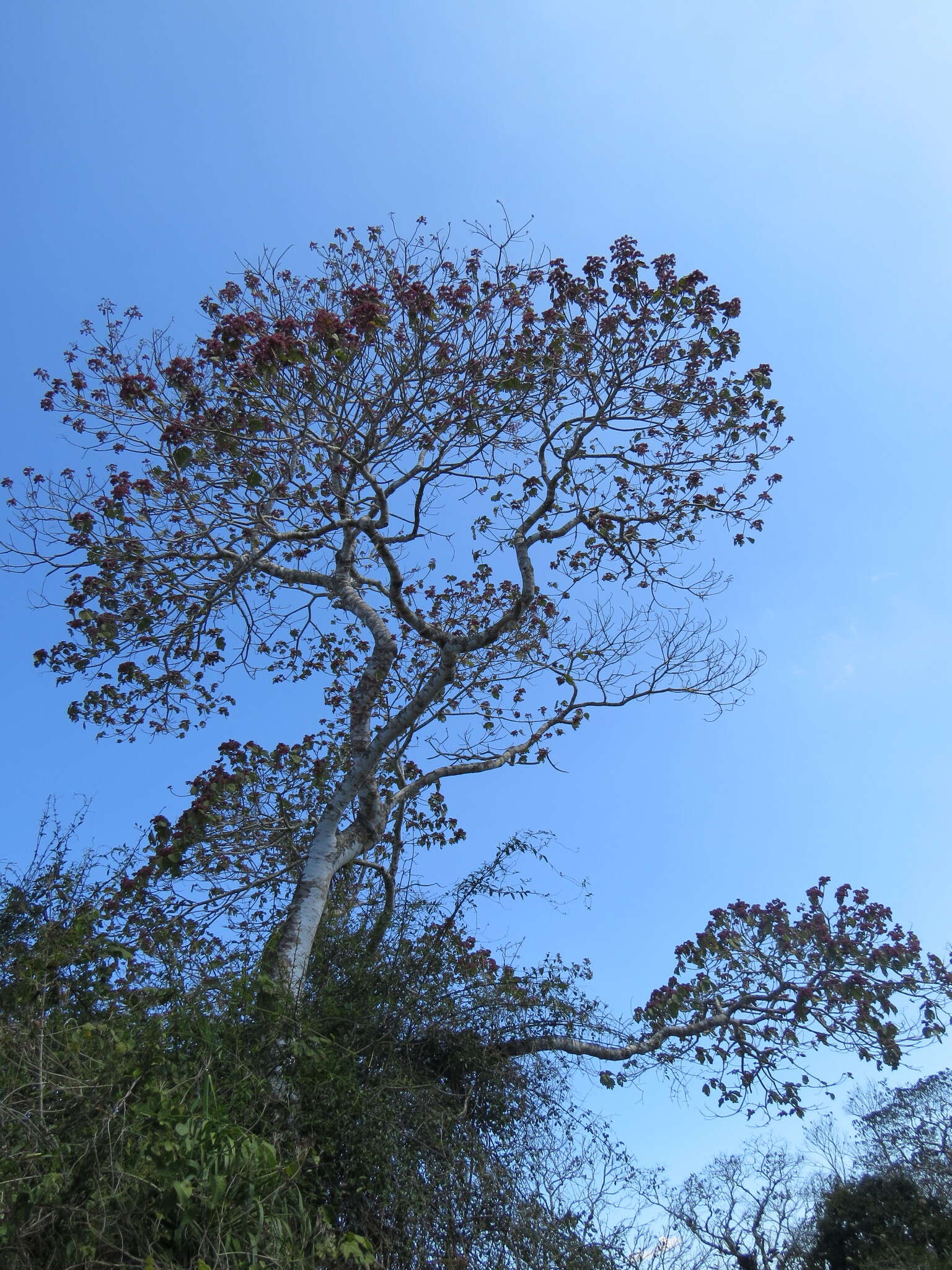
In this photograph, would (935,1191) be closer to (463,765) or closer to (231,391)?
(463,765)

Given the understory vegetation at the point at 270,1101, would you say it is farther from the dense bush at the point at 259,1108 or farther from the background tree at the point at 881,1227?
the background tree at the point at 881,1227

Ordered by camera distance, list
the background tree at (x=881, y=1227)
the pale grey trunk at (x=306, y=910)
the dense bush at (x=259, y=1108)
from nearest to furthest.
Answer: the dense bush at (x=259, y=1108)
the pale grey trunk at (x=306, y=910)
the background tree at (x=881, y=1227)

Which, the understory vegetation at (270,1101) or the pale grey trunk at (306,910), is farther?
the pale grey trunk at (306,910)

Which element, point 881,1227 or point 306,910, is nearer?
point 306,910

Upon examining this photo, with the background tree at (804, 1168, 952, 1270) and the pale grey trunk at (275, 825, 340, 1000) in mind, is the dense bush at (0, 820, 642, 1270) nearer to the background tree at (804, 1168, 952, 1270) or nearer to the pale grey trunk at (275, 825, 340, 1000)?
the pale grey trunk at (275, 825, 340, 1000)

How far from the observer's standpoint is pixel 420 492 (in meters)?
7.86

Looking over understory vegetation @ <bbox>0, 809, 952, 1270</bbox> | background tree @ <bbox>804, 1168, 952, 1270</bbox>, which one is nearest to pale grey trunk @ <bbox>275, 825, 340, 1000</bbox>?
understory vegetation @ <bbox>0, 809, 952, 1270</bbox>

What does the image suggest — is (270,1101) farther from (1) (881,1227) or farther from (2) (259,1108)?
(1) (881,1227)

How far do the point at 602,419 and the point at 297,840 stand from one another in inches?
190

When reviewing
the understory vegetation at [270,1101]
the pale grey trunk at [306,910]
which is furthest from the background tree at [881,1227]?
the pale grey trunk at [306,910]

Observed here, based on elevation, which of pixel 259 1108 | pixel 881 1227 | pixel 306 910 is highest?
pixel 306 910

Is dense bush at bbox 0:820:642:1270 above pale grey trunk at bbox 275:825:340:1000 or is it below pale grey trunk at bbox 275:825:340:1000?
below

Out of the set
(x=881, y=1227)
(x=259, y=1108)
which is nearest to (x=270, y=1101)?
(x=259, y=1108)

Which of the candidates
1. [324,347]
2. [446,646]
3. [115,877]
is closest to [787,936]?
[446,646]
